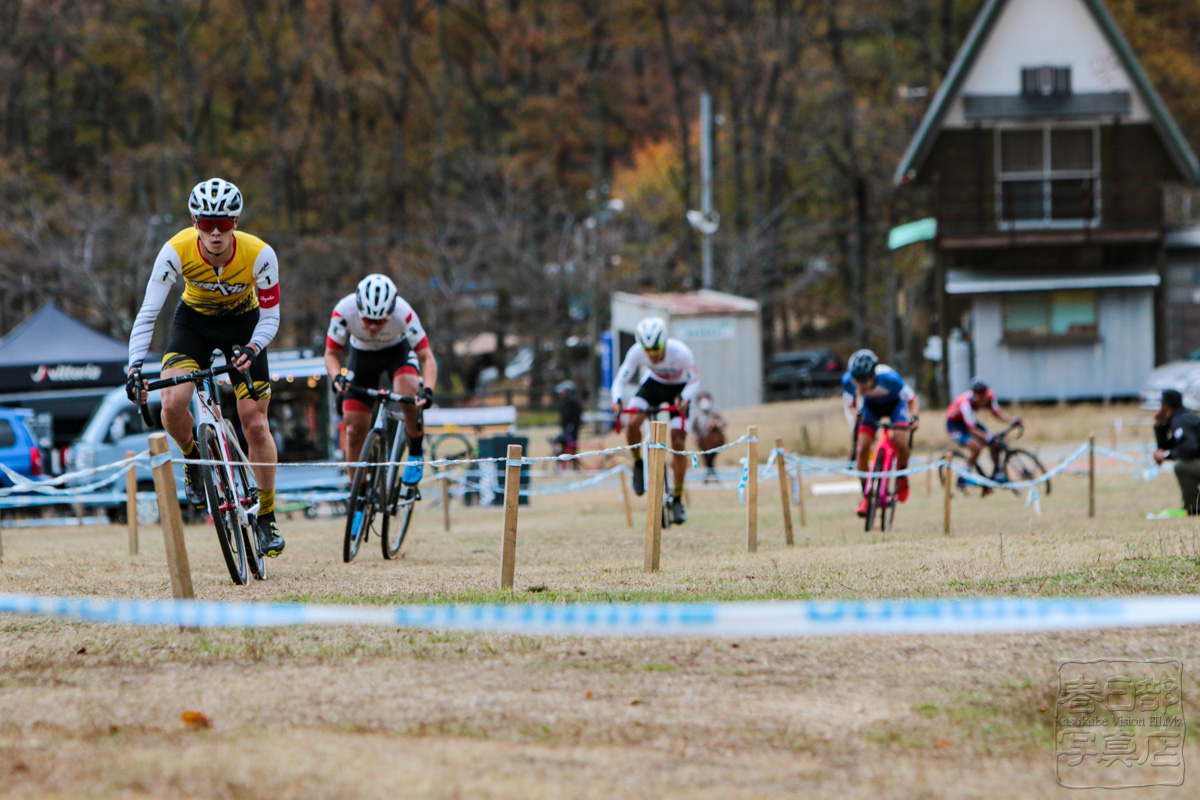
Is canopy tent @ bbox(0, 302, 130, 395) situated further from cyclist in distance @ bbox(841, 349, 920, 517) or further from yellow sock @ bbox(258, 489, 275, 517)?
yellow sock @ bbox(258, 489, 275, 517)

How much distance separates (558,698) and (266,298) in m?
4.08

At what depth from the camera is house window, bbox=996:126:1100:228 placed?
35656 mm

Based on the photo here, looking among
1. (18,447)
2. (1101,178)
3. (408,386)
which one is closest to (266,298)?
(408,386)

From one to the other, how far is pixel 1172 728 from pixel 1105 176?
34.3 m

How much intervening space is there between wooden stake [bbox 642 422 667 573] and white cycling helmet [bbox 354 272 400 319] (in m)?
2.35

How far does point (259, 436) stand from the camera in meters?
7.92

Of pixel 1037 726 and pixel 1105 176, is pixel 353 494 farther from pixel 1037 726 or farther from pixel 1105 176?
pixel 1105 176

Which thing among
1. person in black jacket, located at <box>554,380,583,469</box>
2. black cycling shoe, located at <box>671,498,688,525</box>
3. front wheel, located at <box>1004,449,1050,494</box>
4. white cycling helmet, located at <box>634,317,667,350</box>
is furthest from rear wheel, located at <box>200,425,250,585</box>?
person in black jacket, located at <box>554,380,583,469</box>

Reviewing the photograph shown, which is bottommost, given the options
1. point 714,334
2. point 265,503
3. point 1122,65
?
point 265,503

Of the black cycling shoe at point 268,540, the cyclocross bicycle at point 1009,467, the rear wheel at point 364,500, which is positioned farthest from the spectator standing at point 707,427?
the black cycling shoe at point 268,540

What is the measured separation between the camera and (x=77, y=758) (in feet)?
13.1

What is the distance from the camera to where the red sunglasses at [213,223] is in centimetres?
735

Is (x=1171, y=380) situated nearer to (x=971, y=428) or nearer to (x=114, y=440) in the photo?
(x=971, y=428)

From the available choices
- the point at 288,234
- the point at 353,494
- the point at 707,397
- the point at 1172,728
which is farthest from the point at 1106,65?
the point at 1172,728
